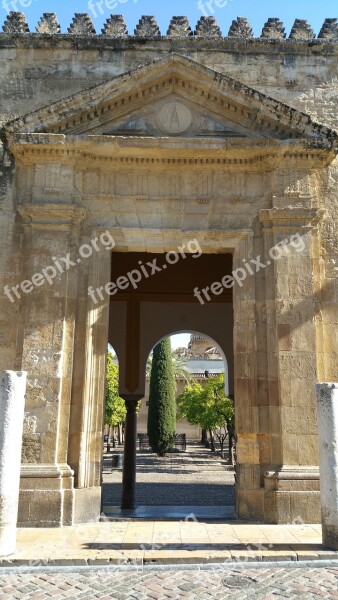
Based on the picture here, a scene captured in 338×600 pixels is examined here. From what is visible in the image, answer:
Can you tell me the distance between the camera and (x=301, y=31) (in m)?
8.91

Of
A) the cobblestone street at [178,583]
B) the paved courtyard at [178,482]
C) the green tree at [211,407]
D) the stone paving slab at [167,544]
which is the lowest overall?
the paved courtyard at [178,482]

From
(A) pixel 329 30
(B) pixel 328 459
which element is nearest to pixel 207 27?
(A) pixel 329 30

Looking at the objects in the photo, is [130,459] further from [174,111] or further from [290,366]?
[174,111]

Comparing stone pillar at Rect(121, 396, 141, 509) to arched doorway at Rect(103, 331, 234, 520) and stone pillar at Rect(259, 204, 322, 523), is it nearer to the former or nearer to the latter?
arched doorway at Rect(103, 331, 234, 520)

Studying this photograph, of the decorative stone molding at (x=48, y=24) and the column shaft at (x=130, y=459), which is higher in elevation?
the decorative stone molding at (x=48, y=24)

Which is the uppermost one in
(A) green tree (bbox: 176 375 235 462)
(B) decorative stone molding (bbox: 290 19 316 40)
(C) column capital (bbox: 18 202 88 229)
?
(B) decorative stone molding (bbox: 290 19 316 40)

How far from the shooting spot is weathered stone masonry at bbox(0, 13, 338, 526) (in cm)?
705

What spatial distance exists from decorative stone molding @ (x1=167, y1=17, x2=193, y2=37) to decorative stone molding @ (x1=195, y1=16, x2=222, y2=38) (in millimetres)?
159

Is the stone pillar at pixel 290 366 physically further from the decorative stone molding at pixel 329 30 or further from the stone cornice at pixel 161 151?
the decorative stone molding at pixel 329 30

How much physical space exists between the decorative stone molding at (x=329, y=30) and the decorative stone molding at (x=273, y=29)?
664 mm

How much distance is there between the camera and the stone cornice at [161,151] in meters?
7.72

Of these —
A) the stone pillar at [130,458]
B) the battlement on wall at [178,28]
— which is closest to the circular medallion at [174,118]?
the battlement on wall at [178,28]

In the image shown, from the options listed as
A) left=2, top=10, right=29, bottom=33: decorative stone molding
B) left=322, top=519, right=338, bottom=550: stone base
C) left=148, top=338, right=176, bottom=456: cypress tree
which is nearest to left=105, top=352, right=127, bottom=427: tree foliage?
left=148, top=338, right=176, bottom=456: cypress tree

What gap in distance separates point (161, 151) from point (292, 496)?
5067 millimetres
